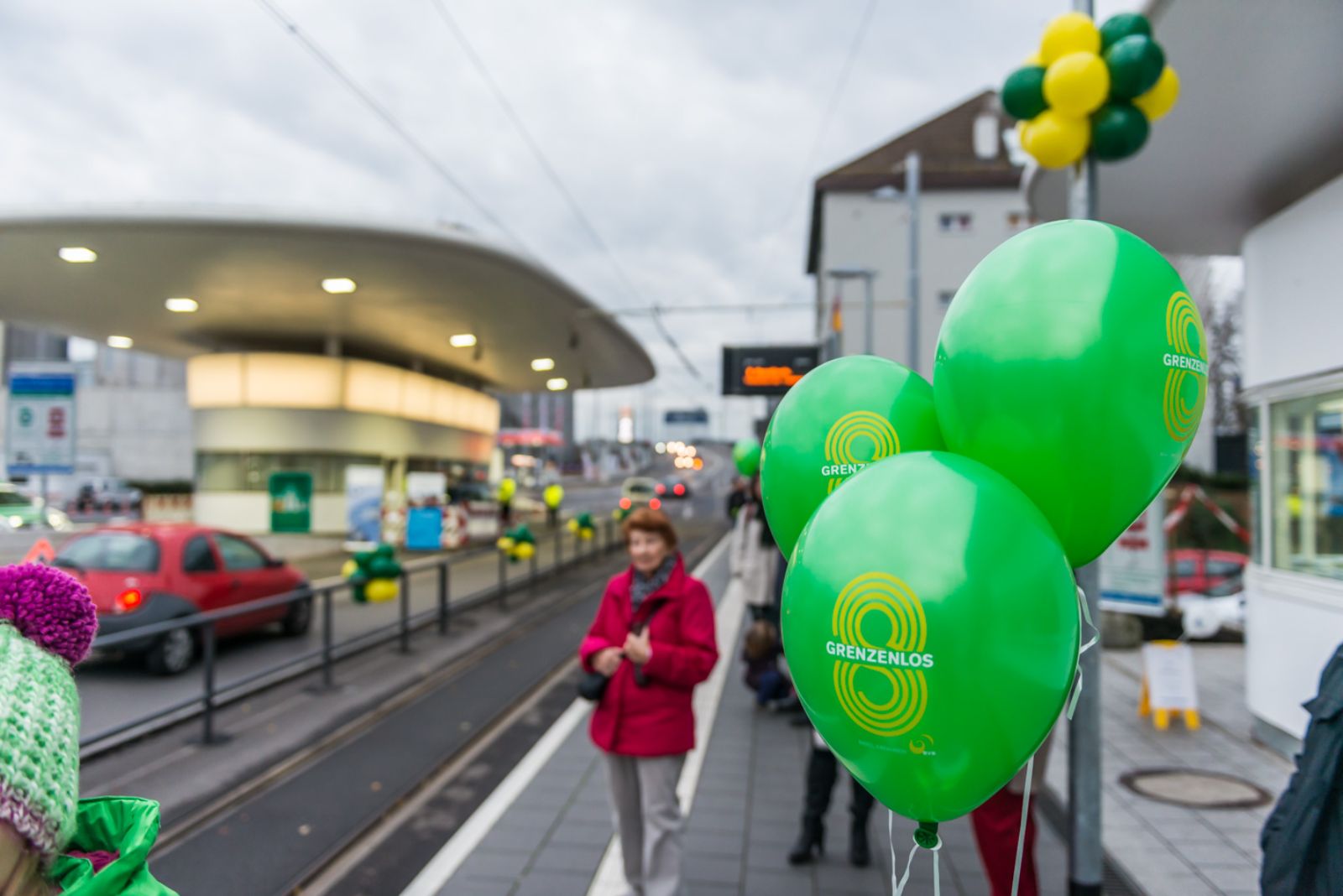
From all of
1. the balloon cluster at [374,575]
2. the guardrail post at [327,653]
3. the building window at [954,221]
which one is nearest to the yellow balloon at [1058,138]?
the guardrail post at [327,653]

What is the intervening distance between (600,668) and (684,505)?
145 feet

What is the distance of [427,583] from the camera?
10914 mm

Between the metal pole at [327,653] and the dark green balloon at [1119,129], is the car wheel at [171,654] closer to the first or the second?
the metal pole at [327,653]

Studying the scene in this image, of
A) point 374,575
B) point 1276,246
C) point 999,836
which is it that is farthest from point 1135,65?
point 374,575

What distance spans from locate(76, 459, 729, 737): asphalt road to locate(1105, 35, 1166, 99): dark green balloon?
6.52 meters

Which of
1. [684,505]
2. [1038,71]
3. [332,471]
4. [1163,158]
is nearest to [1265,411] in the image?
[1163,158]

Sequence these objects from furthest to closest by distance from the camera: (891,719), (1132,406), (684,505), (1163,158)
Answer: (684,505) < (1163,158) < (1132,406) < (891,719)

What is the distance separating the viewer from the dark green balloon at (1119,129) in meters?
3.29

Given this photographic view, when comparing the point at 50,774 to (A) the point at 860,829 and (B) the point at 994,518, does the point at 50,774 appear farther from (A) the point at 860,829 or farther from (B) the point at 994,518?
(A) the point at 860,829

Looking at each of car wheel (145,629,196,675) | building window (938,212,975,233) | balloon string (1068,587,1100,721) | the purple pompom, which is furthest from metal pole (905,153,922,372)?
building window (938,212,975,233)

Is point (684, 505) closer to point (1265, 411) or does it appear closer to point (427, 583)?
point (427, 583)

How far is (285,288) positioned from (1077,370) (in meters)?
14.6

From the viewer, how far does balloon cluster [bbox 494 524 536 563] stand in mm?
12727

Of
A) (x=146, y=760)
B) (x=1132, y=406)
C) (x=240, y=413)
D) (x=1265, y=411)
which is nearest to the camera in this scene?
(x=1132, y=406)
